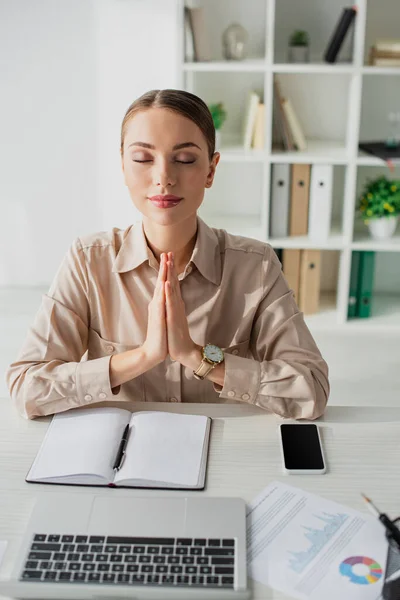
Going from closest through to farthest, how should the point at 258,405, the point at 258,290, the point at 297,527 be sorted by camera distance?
the point at 297,527 < the point at 258,405 < the point at 258,290

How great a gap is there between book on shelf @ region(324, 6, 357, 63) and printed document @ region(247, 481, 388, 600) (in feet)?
7.84

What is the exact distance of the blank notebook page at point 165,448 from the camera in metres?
1.30

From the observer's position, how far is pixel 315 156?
3.33 m

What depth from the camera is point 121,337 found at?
168cm

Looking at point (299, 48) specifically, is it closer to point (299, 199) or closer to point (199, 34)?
point (199, 34)

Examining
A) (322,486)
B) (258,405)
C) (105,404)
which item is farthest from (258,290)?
(322,486)

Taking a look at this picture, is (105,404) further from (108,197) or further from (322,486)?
(108,197)

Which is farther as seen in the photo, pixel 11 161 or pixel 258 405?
pixel 11 161

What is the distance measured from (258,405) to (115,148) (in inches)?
95.2

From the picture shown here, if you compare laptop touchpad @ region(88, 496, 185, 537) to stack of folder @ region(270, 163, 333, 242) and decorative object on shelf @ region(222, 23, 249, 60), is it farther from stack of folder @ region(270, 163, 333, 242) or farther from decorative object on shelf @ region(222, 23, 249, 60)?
decorative object on shelf @ region(222, 23, 249, 60)

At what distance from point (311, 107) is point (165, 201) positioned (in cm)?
225

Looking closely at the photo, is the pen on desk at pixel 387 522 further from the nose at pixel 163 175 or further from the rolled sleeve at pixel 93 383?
the nose at pixel 163 175

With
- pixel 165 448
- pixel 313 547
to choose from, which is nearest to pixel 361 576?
pixel 313 547

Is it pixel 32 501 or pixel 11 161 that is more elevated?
pixel 11 161
